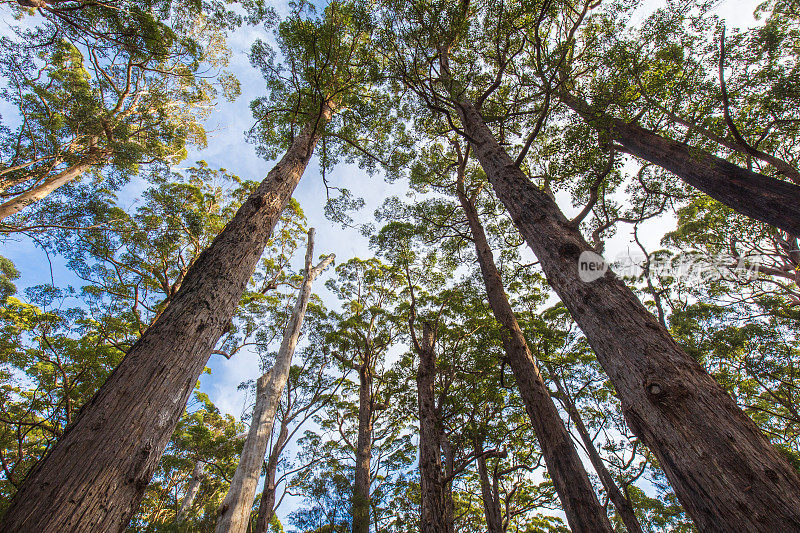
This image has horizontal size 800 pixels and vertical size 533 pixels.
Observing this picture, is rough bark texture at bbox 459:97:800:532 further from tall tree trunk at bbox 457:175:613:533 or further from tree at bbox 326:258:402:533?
tree at bbox 326:258:402:533

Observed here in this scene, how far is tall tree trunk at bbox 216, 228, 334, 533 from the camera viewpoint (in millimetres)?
5207

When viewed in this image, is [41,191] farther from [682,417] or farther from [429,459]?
[682,417]

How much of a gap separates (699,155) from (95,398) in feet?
27.9

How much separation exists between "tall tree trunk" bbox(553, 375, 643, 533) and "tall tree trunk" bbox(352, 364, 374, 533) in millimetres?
5661

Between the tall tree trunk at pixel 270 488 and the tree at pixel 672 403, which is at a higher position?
the tall tree trunk at pixel 270 488

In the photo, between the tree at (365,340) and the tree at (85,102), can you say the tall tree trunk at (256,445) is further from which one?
the tree at (85,102)

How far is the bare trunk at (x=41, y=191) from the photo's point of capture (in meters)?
7.37

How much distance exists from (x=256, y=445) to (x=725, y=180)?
34.2 ft

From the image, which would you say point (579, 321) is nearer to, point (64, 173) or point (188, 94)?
point (64, 173)

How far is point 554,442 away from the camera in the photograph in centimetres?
405

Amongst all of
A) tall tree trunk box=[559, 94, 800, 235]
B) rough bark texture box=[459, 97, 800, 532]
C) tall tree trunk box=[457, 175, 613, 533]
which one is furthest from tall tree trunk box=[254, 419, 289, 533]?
tall tree trunk box=[559, 94, 800, 235]

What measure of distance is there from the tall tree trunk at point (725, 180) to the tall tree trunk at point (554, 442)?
3.82 meters

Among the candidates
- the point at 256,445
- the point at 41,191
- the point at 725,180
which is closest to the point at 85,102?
the point at 41,191

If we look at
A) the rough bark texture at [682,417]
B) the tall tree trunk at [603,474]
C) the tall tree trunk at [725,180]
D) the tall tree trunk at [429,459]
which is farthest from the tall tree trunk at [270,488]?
the tall tree trunk at [725,180]
